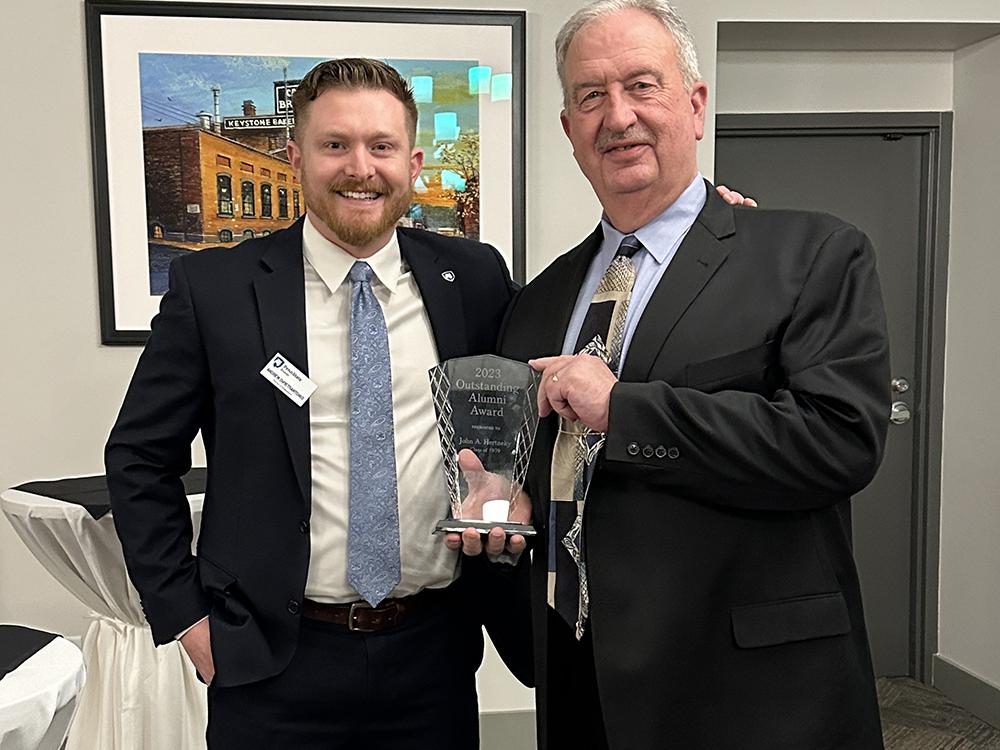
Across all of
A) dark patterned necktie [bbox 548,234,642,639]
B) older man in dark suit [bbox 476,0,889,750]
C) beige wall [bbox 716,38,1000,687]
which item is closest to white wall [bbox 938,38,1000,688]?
beige wall [bbox 716,38,1000,687]

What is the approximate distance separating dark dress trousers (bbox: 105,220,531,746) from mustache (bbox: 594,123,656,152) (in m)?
0.49

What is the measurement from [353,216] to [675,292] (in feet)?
2.00

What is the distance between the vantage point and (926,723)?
3.88m

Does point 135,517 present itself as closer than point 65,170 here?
Yes

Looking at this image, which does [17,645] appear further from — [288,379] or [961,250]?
[961,250]

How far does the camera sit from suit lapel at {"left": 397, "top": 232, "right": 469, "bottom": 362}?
6.36ft

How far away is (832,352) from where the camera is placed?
1.50m

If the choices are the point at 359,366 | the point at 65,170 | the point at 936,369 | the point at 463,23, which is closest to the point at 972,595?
the point at 936,369

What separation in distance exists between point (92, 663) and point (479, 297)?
58.4 inches

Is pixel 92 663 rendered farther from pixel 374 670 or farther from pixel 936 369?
pixel 936 369

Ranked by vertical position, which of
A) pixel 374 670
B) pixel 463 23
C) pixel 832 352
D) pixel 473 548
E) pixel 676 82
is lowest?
pixel 374 670

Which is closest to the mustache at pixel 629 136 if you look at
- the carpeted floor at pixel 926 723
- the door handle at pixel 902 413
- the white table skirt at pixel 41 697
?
the white table skirt at pixel 41 697

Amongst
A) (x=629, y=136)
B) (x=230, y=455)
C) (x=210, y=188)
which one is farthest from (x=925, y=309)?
(x=230, y=455)

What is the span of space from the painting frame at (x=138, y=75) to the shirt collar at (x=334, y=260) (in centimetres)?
160
